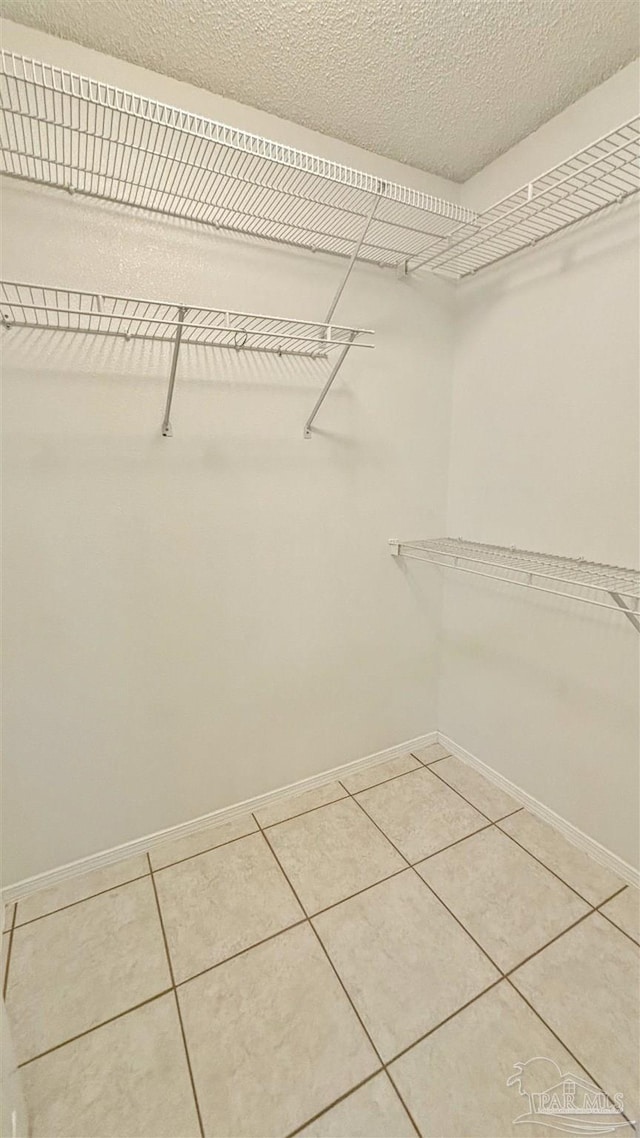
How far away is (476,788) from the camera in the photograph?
5.91 feet

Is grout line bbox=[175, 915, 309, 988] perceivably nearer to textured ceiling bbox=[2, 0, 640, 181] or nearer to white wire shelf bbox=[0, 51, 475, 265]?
white wire shelf bbox=[0, 51, 475, 265]

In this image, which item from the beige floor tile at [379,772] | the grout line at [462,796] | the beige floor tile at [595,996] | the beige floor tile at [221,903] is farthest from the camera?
the beige floor tile at [379,772]

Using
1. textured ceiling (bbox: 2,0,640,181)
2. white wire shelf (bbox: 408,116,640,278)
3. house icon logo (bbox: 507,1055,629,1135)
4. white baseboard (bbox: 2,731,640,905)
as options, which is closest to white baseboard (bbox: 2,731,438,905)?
white baseboard (bbox: 2,731,640,905)

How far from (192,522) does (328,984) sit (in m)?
1.29

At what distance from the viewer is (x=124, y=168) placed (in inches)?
→ 47.2

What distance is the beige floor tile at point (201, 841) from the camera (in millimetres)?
1489

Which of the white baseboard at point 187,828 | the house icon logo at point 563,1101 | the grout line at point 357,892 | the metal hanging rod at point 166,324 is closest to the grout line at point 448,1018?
the house icon logo at point 563,1101

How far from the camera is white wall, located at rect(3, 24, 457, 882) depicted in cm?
122

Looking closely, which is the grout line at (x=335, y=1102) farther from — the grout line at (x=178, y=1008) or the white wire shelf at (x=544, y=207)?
the white wire shelf at (x=544, y=207)

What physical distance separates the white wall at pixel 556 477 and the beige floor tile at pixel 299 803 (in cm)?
64

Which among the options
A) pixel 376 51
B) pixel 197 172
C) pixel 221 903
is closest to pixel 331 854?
pixel 221 903

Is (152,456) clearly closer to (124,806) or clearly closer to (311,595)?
(311,595)

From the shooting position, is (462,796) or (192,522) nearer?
(192,522)

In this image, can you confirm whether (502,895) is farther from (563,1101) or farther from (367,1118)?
(367,1118)
